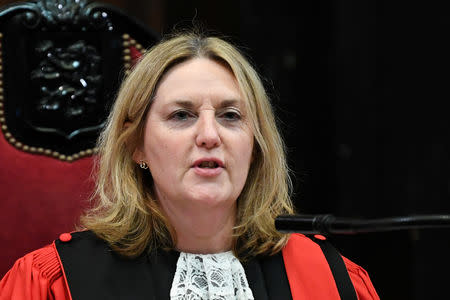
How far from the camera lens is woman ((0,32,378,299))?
5.30ft

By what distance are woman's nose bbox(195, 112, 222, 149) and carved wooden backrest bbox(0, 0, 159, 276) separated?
41cm

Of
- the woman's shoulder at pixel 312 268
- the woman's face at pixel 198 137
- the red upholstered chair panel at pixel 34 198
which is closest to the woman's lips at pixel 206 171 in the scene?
the woman's face at pixel 198 137

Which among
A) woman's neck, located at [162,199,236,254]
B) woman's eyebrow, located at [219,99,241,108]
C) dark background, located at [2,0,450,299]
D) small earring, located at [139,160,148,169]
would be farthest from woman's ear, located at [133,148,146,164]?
dark background, located at [2,0,450,299]

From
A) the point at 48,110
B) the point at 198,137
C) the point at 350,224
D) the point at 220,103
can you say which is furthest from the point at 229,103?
the point at 350,224

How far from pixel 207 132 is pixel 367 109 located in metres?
1.62

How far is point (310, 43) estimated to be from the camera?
10.5 ft

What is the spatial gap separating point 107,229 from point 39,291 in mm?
209

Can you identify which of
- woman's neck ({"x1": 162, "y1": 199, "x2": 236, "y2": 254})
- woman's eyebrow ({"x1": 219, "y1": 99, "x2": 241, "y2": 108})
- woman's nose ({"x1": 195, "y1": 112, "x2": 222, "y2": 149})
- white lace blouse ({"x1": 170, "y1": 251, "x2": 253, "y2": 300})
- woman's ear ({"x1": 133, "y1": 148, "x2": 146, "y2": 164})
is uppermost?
woman's eyebrow ({"x1": 219, "y1": 99, "x2": 241, "y2": 108})

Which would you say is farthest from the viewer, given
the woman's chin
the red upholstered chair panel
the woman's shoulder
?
the red upholstered chair panel

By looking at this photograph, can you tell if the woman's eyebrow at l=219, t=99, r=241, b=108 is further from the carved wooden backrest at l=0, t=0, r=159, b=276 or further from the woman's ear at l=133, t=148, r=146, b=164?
the carved wooden backrest at l=0, t=0, r=159, b=276

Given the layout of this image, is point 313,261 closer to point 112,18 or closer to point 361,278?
point 361,278

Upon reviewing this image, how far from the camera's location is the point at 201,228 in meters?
1.69

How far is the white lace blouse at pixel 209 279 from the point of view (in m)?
1.63

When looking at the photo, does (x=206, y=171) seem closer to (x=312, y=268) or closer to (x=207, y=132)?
(x=207, y=132)
